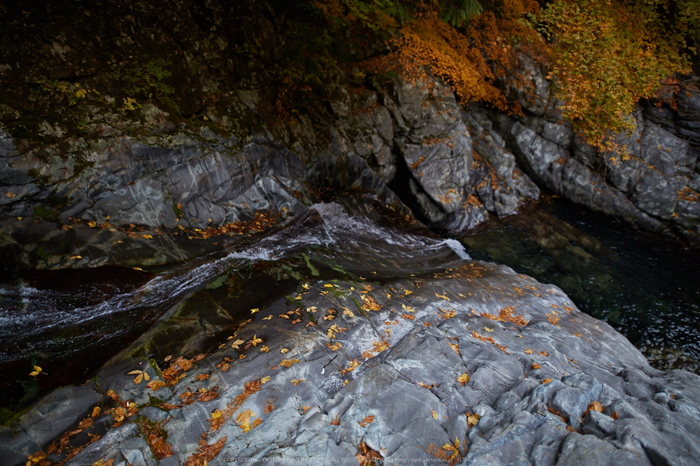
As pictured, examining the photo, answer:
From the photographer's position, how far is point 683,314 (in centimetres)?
886

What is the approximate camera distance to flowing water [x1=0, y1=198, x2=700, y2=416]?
4797 millimetres

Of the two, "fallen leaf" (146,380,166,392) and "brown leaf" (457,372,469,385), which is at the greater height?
"fallen leaf" (146,380,166,392)

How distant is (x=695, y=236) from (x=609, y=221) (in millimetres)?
2584

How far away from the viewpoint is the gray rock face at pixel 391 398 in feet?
10.3

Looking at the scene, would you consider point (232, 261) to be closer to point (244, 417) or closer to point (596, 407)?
point (244, 417)

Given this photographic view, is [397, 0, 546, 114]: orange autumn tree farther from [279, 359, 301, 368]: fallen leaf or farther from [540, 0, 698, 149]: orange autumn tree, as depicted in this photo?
[279, 359, 301, 368]: fallen leaf

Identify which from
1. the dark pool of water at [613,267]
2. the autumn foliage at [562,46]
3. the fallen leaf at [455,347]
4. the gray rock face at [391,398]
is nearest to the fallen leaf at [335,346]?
the gray rock face at [391,398]

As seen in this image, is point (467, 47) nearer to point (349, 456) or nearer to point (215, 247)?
point (215, 247)

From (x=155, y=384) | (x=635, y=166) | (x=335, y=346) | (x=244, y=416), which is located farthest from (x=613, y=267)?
(x=155, y=384)

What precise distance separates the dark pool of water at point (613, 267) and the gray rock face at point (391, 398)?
3426mm

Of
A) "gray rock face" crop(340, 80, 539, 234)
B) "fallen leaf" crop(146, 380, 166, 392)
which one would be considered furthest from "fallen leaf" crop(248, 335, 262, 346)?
"gray rock face" crop(340, 80, 539, 234)

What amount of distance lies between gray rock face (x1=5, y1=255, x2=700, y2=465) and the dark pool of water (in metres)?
3.43

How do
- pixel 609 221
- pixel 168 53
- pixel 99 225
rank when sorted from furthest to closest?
1. pixel 609 221
2. pixel 168 53
3. pixel 99 225

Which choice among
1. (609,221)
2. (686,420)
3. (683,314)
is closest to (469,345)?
(686,420)
